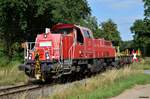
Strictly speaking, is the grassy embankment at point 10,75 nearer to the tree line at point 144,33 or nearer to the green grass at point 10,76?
the green grass at point 10,76

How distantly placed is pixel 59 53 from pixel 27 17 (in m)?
13.4

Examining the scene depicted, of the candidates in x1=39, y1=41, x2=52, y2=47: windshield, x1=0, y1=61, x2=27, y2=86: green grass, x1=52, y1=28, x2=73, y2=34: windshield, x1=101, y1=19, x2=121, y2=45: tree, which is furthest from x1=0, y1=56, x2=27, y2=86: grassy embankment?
x1=101, y1=19, x2=121, y2=45: tree

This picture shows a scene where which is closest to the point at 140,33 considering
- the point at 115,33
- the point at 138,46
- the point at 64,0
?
the point at 138,46

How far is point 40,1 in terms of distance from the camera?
38062 mm

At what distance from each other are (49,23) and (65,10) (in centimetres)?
194

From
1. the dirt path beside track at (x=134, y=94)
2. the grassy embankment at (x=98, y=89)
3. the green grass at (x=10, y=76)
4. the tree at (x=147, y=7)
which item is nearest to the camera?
the grassy embankment at (x=98, y=89)

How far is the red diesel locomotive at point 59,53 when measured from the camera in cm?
2627

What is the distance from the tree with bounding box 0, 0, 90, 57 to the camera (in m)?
38.0

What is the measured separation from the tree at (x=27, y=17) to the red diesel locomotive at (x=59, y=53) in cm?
814

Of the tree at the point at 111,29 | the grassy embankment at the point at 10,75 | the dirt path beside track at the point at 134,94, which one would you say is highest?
the tree at the point at 111,29

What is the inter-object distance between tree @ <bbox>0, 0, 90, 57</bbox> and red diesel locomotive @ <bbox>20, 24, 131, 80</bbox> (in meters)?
8.14

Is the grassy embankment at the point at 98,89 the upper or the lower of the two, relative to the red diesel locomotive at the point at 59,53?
lower

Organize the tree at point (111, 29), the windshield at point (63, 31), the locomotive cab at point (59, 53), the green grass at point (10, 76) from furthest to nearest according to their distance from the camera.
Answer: the tree at point (111, 29), the windshield at point (63, 31), the green grass at point (10, 76), the locomotive cab at point (59, 53)

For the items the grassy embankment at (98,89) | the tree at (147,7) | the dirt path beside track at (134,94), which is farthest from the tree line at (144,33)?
the dirt path beside track at (134,94)
